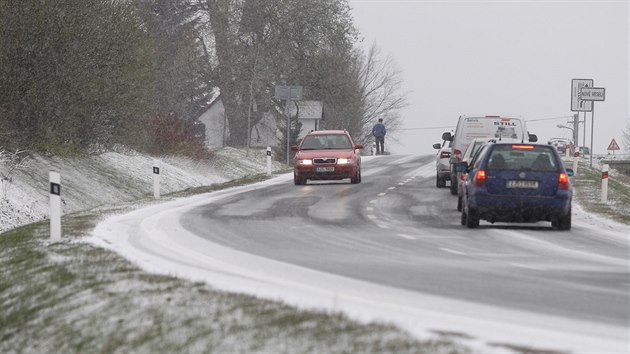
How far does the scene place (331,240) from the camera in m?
17.3

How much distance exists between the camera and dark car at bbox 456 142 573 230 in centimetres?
1998

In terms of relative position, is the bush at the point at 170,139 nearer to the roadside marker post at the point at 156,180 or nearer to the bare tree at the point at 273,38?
the roadside marker post at the point at 156,180

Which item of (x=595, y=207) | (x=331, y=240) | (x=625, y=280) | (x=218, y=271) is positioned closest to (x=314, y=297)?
(x=218, y=271)

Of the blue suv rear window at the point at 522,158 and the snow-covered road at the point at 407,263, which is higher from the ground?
the blue suv rear window at the point at 522,158

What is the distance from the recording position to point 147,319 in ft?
29.5

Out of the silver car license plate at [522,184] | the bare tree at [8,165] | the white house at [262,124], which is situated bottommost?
the white house at [262,124]

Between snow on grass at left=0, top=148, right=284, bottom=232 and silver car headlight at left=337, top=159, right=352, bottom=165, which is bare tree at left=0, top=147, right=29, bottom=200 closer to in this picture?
snow on grass at left=0, top=148, right=284, bottom=232

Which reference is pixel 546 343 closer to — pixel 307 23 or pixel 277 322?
pixel 277 322

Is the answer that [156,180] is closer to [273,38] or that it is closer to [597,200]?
[597,200]

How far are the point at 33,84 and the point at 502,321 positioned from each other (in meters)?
20.7

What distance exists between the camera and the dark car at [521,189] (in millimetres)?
19984

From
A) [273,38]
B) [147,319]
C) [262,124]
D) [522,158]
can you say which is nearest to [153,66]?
[522,158]

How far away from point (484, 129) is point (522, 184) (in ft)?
40.0

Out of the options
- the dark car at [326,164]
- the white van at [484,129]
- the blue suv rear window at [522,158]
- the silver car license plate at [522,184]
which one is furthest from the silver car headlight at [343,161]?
the silver car license plate at [522,184]
